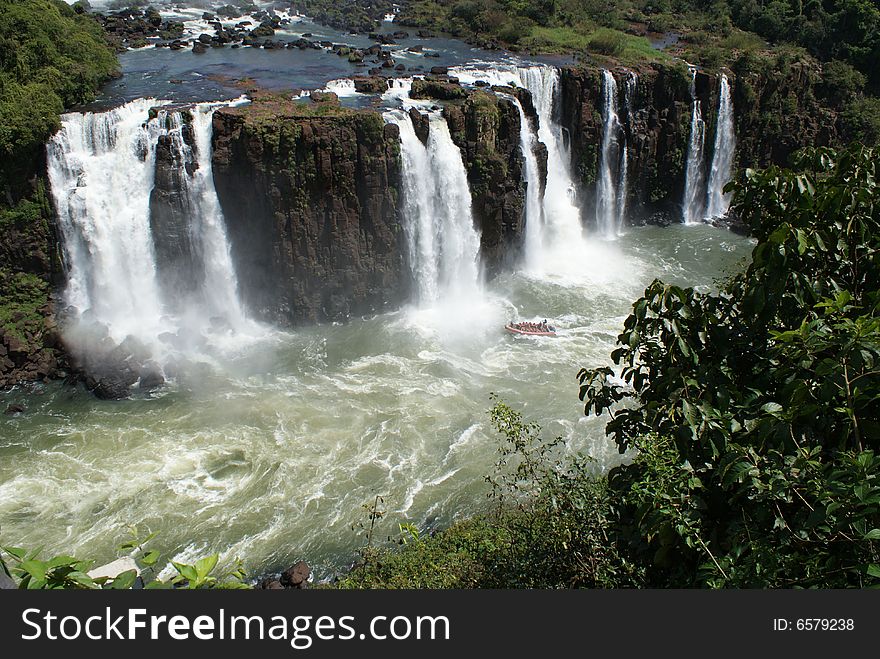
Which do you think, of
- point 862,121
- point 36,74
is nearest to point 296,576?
point 36,74

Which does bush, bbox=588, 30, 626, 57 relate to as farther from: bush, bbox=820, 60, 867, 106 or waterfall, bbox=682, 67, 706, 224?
bush, bbox=820, 60, 867, 106

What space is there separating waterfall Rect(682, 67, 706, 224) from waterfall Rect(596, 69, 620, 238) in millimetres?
3947

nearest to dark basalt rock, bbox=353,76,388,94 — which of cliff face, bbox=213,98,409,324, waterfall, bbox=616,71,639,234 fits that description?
cliff face, bbox=213,98,409,324

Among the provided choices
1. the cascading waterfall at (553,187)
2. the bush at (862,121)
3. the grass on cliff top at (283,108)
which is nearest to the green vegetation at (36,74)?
the grass on cliff top at (283,108)

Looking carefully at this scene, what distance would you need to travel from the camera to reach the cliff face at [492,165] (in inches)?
868

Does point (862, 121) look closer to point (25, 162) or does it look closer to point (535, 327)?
point (535, 327)

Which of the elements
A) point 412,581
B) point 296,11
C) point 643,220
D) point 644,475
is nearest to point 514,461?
point 412,581

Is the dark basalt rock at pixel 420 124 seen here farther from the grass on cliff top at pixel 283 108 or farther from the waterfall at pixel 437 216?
the grass on cliff top at pixel 283 108

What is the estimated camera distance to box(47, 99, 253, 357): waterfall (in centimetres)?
1897

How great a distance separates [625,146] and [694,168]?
166 inches

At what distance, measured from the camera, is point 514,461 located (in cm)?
1544

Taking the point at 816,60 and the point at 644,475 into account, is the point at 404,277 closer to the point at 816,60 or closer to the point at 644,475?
the point at 644,475

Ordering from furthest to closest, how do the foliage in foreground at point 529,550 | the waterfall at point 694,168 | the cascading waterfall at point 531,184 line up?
the waterfall at point 694,168
the cascading waterfall at point 531,184
the foliage in foreground at point 529,550

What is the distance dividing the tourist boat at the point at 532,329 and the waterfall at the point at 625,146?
969cm
